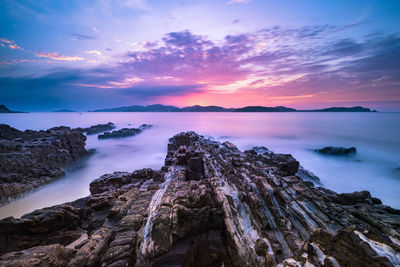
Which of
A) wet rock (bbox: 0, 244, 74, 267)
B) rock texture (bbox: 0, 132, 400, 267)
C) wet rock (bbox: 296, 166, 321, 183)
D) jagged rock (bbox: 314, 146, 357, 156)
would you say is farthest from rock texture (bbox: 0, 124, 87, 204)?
jagged rock (bbox: 314, 146, 357, 156)

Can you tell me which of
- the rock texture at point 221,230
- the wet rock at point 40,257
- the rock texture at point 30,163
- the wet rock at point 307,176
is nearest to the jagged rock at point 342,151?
the wet rock at point 307,176

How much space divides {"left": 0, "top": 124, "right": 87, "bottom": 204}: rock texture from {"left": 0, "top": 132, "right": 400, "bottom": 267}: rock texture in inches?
270

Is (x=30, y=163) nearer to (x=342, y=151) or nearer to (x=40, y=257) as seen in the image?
(x=40, y=257)

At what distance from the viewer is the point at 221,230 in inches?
158

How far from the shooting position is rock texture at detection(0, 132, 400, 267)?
2.62 meters

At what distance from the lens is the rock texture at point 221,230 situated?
8.59ft

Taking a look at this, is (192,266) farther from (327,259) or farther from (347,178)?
(347,178)

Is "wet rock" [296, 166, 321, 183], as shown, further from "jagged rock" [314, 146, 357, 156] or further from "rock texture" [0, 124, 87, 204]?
"rock texture" [0, 124, 87, 204]

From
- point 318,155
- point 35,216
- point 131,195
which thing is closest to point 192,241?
point 131,195

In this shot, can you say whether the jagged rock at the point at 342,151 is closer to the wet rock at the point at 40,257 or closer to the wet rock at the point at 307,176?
the wet rock at the point at 307,176

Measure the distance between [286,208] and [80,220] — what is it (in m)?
6.79

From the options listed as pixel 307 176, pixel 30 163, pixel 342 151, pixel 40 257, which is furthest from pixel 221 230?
pixel 342 151

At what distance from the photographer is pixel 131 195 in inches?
230

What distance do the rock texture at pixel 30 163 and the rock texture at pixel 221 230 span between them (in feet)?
22.5
